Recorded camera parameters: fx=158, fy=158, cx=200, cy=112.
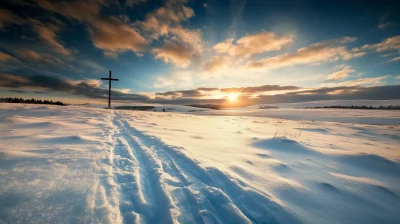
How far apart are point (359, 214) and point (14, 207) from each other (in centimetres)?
328

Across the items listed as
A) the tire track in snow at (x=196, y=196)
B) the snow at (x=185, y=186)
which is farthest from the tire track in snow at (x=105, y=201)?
the tire track in snow at (x=196, y=196)

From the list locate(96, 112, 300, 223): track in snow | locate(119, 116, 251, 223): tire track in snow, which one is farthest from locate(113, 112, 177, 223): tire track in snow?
locate(119, 116, 251, 223): tire track in snow

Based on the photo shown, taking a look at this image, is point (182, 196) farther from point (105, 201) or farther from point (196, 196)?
point (105, 201)

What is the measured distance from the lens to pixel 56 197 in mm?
1548

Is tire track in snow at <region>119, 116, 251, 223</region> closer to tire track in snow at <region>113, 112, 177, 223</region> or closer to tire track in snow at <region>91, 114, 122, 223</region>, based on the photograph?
tire track in snow at <region>113, 112, 177, 223</region>

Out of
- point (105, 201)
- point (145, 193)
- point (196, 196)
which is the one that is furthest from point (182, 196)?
point (105, 201)

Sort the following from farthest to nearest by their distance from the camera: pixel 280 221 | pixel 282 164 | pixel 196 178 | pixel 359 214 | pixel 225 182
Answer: pixel 282 164 < pixel 196 178 < pixel 225 182 < pixel 359 214 < pixel 280 221

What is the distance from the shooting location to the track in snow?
1.52 meters

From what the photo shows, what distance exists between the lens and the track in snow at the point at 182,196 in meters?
1.52

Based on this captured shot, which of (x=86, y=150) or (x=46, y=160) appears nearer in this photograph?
(x=46, y=160)

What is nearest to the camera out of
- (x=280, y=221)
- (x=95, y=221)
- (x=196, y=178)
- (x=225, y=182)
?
(x=95, y=221)

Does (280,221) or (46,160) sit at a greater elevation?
(46,160)

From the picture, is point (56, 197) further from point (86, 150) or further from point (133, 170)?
point (86, 150)

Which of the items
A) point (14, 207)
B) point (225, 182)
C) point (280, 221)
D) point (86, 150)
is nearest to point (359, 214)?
point (280, 221)
